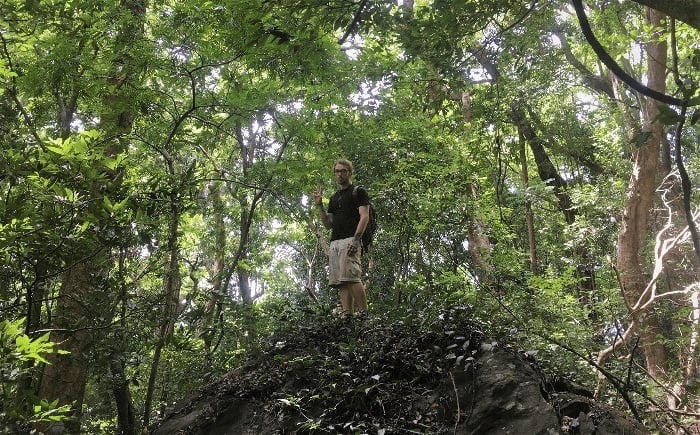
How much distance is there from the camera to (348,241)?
563 cm

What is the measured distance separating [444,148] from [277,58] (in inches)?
186

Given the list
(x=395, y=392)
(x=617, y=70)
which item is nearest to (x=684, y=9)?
(x=617, y=70)

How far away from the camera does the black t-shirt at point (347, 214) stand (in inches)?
225

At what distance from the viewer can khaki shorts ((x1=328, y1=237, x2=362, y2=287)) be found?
5.52 metres

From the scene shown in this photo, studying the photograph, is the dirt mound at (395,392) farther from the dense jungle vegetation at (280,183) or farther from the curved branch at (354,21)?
the curved branch at (354,21)

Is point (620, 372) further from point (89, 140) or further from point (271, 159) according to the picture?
point (271, 159)

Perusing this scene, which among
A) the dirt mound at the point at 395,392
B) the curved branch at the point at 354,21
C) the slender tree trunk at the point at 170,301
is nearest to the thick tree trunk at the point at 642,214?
the dirt mound at the point at 395,392

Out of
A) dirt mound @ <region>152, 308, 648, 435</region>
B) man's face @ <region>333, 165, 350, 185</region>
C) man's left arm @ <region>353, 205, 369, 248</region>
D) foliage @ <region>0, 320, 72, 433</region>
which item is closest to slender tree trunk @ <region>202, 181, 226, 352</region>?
dirt mound @ <region>152, 308, 648, 435</region>

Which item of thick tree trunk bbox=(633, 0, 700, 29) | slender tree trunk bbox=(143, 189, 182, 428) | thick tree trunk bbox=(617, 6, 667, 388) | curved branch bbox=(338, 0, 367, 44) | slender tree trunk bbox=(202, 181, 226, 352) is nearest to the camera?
thick tree trunk bbox=(633, 0, 700, 29)

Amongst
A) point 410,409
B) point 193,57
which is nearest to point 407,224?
point 193,57

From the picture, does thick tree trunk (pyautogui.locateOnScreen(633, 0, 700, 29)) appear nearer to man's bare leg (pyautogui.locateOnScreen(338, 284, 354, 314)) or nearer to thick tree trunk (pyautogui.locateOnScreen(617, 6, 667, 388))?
man's bare leg (pyautogui.locateOnScreen(338, 284, 354, 314))

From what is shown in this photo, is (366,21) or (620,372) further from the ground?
(366,21)

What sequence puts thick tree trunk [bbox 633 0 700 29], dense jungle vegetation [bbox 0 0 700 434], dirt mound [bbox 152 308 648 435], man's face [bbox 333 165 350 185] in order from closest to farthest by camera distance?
thick tree trunk [bbox 633 0 700 29] < dirt mound [bbox 152 308 648 435] < dense jungle vegetation [bbox 0 0 700 434] < man's face [bbox 333 165 350 185]

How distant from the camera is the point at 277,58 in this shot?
5.37 meters
